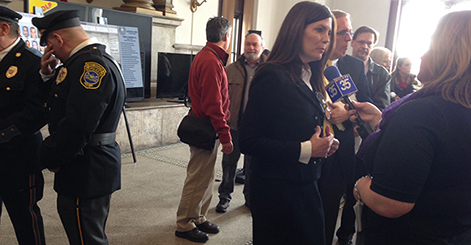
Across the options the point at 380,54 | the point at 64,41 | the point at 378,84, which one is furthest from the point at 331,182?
the point at 380,54

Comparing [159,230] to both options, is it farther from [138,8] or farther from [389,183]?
[138,8]

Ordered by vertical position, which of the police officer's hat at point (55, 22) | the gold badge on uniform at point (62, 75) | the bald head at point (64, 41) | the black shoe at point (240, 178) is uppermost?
the police officer's hat at point (55, 22)

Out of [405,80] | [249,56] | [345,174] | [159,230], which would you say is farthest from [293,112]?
[405,80]

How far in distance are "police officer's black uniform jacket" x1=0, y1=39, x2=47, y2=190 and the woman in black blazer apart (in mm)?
1107

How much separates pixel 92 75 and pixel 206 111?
0.95 m

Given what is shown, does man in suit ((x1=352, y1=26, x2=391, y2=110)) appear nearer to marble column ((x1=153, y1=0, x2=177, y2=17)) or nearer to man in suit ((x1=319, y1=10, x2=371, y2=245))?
man in suit ((x1=319, y1=10, x2=371, y2=245))

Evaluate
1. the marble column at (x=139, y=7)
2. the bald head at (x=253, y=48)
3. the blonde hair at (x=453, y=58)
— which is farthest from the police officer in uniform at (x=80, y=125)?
the marble column at (x=139, y=7)

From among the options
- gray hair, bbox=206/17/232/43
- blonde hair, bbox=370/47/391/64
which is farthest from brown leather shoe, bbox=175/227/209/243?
blonde hair, bbox=370/47/391/64

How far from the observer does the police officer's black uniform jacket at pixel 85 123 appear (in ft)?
4.85

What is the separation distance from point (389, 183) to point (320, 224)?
50cm

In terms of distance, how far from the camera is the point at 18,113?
1.80 meters

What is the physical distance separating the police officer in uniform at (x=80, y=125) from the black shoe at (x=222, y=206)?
1437 millimetres

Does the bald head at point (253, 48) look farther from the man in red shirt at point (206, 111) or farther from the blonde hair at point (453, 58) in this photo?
the blonde hair at point (453, 58)

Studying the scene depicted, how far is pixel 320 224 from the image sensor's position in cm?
141
